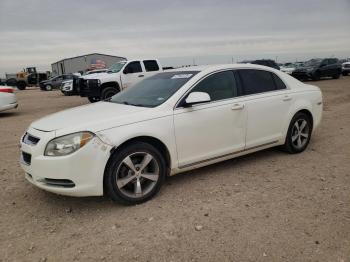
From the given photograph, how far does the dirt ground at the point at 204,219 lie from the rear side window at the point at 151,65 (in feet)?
31.9

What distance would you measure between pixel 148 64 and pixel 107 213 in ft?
36.5

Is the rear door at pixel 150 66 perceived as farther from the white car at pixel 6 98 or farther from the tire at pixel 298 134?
the tire at pixel 298 134

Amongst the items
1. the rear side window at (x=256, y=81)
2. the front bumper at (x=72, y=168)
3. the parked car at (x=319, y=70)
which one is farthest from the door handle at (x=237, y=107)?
the parked car at (x=319, y=70)

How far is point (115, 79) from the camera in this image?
13.5 meters

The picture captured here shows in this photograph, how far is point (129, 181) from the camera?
3.74 m

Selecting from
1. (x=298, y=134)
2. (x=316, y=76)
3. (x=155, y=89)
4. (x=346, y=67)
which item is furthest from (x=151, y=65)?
(x=346, y=67)

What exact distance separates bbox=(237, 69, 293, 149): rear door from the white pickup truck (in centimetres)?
878

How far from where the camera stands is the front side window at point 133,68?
13781 millimetres

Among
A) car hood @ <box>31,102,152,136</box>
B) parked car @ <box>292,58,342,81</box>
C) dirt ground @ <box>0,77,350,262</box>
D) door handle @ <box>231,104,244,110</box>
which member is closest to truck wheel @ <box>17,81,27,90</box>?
parked car @ <box>292,58,342,81</box>

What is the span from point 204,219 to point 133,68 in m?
11.2

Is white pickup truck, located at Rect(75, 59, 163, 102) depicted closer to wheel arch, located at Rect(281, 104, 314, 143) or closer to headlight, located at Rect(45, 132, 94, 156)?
wheel arch, located at Rect(281, 104, 314, 143)

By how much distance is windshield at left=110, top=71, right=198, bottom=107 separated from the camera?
427 cm

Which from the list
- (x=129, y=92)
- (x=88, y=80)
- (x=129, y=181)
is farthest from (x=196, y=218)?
(x=88, y=80)

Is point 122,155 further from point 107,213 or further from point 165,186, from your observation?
point 165,186
